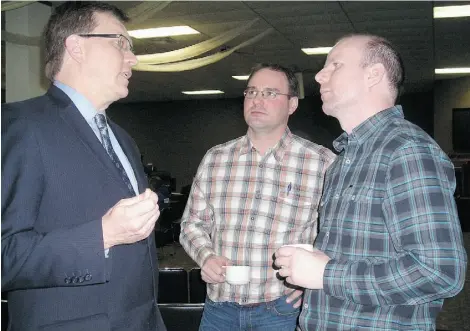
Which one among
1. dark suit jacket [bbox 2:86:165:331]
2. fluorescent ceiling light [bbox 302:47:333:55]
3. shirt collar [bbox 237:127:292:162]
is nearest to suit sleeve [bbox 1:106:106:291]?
dark suit jacket [bbox 2:86:165:331]

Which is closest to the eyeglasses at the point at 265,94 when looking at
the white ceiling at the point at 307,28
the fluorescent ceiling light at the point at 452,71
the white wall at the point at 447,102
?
the white ceiling at the point at 307,28

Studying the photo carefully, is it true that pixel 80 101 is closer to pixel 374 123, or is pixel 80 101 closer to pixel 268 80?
pixel 374 123

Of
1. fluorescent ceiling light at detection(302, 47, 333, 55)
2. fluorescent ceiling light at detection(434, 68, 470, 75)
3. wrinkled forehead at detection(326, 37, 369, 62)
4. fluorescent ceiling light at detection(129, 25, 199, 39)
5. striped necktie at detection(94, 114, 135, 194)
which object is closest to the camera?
striped necktie at detection(94, 114, 135, 194)

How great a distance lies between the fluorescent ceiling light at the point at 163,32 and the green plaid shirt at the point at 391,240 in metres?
5.50

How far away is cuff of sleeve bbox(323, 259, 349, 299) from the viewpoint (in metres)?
1.27

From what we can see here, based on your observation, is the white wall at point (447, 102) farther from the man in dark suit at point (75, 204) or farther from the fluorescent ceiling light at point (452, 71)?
the man in dark suit at point (75, 204)

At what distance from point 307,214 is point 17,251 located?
1.35 meters

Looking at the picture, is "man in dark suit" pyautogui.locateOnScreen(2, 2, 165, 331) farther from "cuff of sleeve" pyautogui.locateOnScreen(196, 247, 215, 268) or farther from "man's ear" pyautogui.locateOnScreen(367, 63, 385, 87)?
"man's ear" pyautogui.locateOnScreen(367, 63, 385, 87)

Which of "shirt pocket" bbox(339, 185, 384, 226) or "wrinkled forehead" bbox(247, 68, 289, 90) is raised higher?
"wrinkled forehead" bbox(247, 68, 289, 90)

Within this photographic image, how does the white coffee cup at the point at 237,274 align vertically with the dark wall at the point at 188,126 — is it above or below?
below

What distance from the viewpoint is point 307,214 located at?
2.19 meters

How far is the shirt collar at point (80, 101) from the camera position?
1475mm

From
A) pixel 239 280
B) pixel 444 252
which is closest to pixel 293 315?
pixel 239 280

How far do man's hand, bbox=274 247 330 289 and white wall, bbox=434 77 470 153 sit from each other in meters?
11.6
